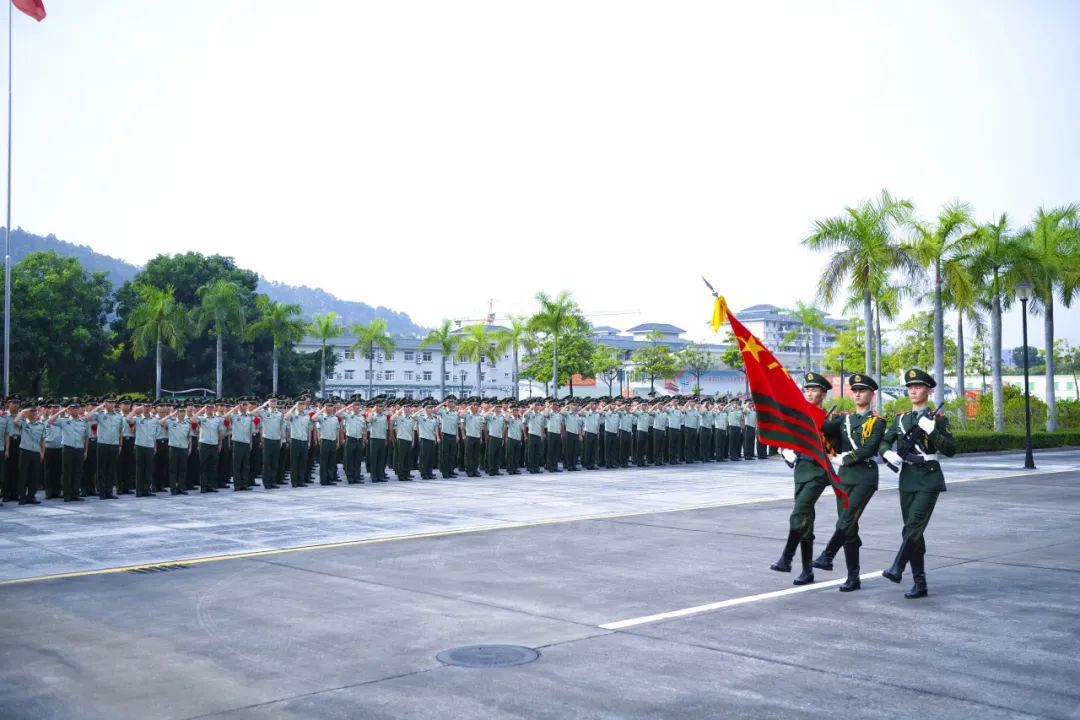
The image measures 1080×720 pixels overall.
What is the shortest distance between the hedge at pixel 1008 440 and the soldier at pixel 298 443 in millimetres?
20122

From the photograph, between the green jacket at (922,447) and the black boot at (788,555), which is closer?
the green jacket at (922,447)

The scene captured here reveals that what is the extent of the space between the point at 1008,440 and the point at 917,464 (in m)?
27.2

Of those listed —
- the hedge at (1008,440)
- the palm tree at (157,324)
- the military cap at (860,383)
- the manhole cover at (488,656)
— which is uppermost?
the palm tree at (157,324)

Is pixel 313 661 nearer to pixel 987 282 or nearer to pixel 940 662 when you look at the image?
pixel 940 662

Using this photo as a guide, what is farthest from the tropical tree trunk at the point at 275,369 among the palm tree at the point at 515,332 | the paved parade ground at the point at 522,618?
the paved parade ground at the point at 522,618

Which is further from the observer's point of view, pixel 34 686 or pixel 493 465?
pixel 493 465

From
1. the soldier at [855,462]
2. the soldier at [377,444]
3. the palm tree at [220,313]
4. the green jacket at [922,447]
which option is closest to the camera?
the green jacket at [922,447]

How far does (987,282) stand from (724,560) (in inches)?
1146

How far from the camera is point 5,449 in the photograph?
55.6ft

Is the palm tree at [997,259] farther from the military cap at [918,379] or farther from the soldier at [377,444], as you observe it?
the military cap at [918,379]

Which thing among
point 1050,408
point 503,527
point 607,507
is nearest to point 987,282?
point 1050,408

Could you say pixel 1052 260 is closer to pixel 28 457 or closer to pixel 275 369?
pixel 28 457

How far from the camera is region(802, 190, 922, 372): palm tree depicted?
1261 inches

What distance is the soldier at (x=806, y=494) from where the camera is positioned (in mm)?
9102
